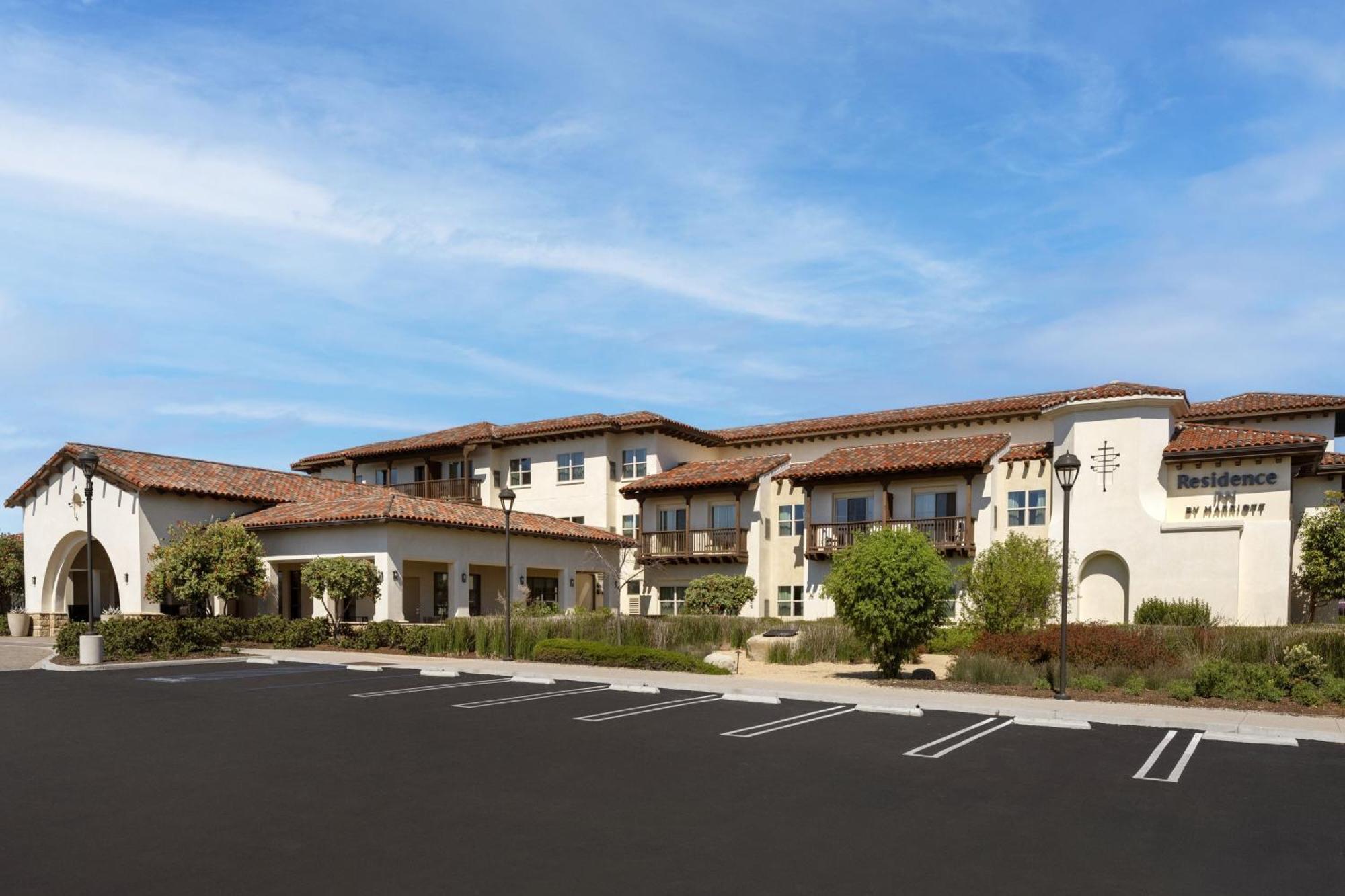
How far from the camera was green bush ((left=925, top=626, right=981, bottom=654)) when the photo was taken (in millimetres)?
28828

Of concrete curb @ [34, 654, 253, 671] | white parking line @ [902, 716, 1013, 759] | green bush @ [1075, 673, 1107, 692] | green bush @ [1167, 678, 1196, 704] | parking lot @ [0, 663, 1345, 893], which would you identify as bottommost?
concrete curb @ [34, 654, 253, 671]

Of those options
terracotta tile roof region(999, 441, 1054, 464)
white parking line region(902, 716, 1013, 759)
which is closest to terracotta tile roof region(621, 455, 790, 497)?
terracotta tile roof region(999, 441, 1054, 464)

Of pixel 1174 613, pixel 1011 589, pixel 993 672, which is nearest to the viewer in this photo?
pixel 993 672

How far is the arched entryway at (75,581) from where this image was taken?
130ft

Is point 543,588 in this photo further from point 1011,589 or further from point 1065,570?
point 1065,570

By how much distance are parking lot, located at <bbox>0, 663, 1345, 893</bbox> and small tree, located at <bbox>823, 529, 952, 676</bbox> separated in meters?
5.70

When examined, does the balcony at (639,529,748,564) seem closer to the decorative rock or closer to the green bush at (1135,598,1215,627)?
the green bush at (1135,598,1215,627)

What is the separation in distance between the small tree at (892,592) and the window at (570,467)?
2549 centimetres

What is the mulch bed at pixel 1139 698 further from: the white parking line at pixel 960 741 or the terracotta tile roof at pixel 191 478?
the terracotta tile roof at pixel 191 478

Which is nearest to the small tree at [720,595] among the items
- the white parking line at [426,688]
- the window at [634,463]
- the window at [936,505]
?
the window at [634,463]

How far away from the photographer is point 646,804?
9984 mm

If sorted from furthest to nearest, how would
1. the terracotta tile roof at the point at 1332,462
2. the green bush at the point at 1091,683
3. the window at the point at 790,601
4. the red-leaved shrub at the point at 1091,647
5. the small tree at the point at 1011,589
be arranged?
the window at the point at 790,601
the terracotta tile roof at the point at 1332,462
the small tree at the point at 1011,589
the red-leaved shrub at the point at 1091,647
the green bush at the point at 1091,683

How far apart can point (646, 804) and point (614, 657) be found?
15.6 m

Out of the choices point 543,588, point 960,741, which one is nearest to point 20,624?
point 543,588
